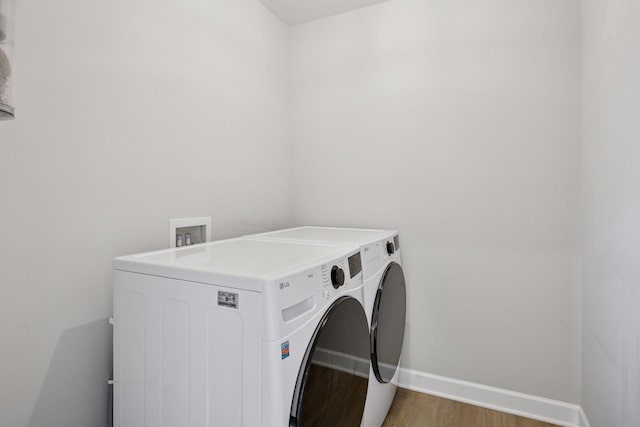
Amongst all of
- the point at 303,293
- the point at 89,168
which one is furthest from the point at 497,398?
the point at 89,168

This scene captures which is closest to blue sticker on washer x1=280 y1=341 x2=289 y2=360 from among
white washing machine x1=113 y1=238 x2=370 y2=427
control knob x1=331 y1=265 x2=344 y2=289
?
white washing machine x1=113 y1=238 x2=370 y2=427

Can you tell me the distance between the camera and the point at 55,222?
112 centimetres

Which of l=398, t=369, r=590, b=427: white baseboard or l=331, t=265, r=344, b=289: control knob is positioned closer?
l=331, t=265, r=344, b=289: control knob

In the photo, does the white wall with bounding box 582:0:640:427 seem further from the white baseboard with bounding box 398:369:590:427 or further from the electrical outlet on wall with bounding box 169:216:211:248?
the electrical outlet on wall with bounding box 169:216:211:248

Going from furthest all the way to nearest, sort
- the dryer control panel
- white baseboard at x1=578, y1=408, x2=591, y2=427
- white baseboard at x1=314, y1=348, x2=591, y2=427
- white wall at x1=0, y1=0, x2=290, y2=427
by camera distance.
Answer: white baseboard at x1=314, y1=348, x2=591, y2=427 → white baseboard at x1=578, y1=408, x2=591, y2=427 → white wall at x1=0, y1=0, x2=290, y2=427 → the dryer control panel

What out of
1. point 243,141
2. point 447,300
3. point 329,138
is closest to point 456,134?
point 329,138

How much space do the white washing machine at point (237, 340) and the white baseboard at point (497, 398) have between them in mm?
953

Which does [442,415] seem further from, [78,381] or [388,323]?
[78,381]

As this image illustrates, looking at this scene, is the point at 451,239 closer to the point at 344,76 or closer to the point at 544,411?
the point at 544,411

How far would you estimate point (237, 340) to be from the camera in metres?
0.88

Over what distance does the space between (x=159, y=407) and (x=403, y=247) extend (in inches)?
58.9

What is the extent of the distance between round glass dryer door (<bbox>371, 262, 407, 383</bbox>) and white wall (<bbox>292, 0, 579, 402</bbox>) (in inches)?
11.8

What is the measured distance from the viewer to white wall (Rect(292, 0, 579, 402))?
67.7 inches

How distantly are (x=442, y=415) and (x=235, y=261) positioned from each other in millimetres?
1478
